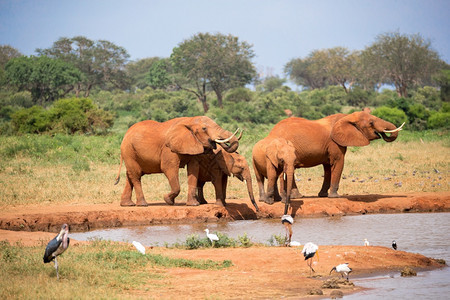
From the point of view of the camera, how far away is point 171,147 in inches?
664

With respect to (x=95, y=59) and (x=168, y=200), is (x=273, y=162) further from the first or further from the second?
(x=95, y=59)

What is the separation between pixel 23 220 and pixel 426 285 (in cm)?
920

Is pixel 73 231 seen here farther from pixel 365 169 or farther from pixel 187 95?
pixel 187 95

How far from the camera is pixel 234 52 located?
62.1 m

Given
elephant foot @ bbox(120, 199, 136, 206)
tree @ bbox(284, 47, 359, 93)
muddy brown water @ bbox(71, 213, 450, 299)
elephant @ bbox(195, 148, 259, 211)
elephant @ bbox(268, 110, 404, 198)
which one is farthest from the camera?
tree @ bbox(284, 47, 359, 93)

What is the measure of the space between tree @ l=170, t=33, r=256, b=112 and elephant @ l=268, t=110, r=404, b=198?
4077 cm

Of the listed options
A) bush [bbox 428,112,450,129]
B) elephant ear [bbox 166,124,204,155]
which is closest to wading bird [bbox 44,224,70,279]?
elephant ear [bbox 166,124,204,155]

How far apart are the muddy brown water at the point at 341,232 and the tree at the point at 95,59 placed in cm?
5257

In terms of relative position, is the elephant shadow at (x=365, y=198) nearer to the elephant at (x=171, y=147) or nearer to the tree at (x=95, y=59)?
the elephant at (x=171, y=147)

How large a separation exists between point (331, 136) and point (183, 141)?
4.16 m

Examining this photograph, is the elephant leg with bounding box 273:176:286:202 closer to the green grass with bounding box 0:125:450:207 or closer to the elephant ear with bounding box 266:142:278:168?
the elephant ear with bounding box 266:142:278:168

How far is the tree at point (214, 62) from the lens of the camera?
60.4 meters

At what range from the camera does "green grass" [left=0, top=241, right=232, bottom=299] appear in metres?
8.91

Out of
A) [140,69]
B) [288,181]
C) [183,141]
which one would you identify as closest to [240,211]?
[288,181]
